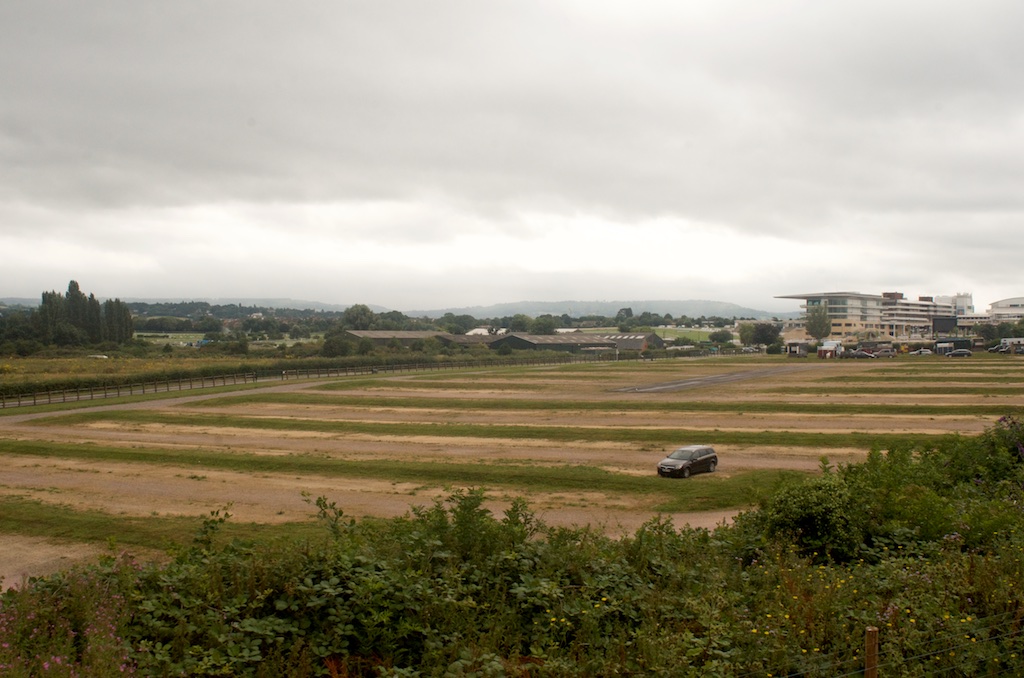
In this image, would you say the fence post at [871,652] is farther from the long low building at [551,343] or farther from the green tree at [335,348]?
the long low building at [551,343]

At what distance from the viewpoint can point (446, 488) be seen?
26344 millimetres

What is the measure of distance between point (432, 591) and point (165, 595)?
3159 millimetres

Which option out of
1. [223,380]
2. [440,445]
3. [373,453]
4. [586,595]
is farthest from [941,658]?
[223,380]

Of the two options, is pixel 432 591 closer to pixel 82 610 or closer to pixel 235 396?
pixel 82 610

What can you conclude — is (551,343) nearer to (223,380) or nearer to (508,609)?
(223,380)

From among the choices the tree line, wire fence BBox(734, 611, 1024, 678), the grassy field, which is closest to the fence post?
wire fence BBox(734, 611, 1024, 678)

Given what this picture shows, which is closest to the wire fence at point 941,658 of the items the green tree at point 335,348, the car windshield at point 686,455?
the car windshield at point 686,455

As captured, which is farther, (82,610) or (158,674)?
(82,610)

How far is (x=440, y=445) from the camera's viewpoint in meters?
37.1

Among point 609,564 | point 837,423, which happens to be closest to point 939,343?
point 837,423

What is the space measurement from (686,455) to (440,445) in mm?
13902

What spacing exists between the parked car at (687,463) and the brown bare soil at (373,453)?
0.87 m

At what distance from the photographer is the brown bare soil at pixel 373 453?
2267 cm

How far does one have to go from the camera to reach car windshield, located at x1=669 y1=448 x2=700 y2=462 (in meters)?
27.7
